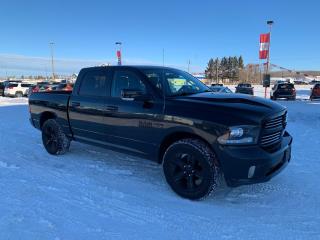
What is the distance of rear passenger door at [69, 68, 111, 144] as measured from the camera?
5.37 meters

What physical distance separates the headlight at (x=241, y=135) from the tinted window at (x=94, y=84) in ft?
8.16

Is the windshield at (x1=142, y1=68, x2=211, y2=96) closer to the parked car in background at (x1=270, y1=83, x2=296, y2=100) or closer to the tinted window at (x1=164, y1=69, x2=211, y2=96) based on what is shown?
the tinted window at (x1=164, y1=69, x2=211, y2=96)

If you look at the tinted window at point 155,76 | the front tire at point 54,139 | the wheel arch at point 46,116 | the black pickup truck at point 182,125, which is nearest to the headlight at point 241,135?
the black pickup truck at point 182,125

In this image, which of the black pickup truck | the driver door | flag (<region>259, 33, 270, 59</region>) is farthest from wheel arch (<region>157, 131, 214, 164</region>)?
flag (<region>259, 33, 270, 59</region>)

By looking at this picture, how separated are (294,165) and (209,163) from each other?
248 cm

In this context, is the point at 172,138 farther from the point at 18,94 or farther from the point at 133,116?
the point at 18,94

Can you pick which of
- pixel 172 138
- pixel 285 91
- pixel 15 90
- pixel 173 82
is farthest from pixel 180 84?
pixel 15 90

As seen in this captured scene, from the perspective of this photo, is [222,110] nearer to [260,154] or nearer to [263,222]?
[260,154]

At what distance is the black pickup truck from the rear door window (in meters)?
0.02

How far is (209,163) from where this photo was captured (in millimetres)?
3914

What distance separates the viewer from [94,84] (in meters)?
5.62

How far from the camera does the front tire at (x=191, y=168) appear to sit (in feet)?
13.0

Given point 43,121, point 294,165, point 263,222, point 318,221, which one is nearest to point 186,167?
point 263,222

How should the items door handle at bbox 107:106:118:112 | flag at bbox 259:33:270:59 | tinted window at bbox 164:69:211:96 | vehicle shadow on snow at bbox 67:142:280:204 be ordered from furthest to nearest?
flag at bbox 259:33:270:59, door handle at bbox 107:106:118:112, tinted window at bbox 164:69:211:96, vehicle shadow on snow at bbox 67:142:280:204
